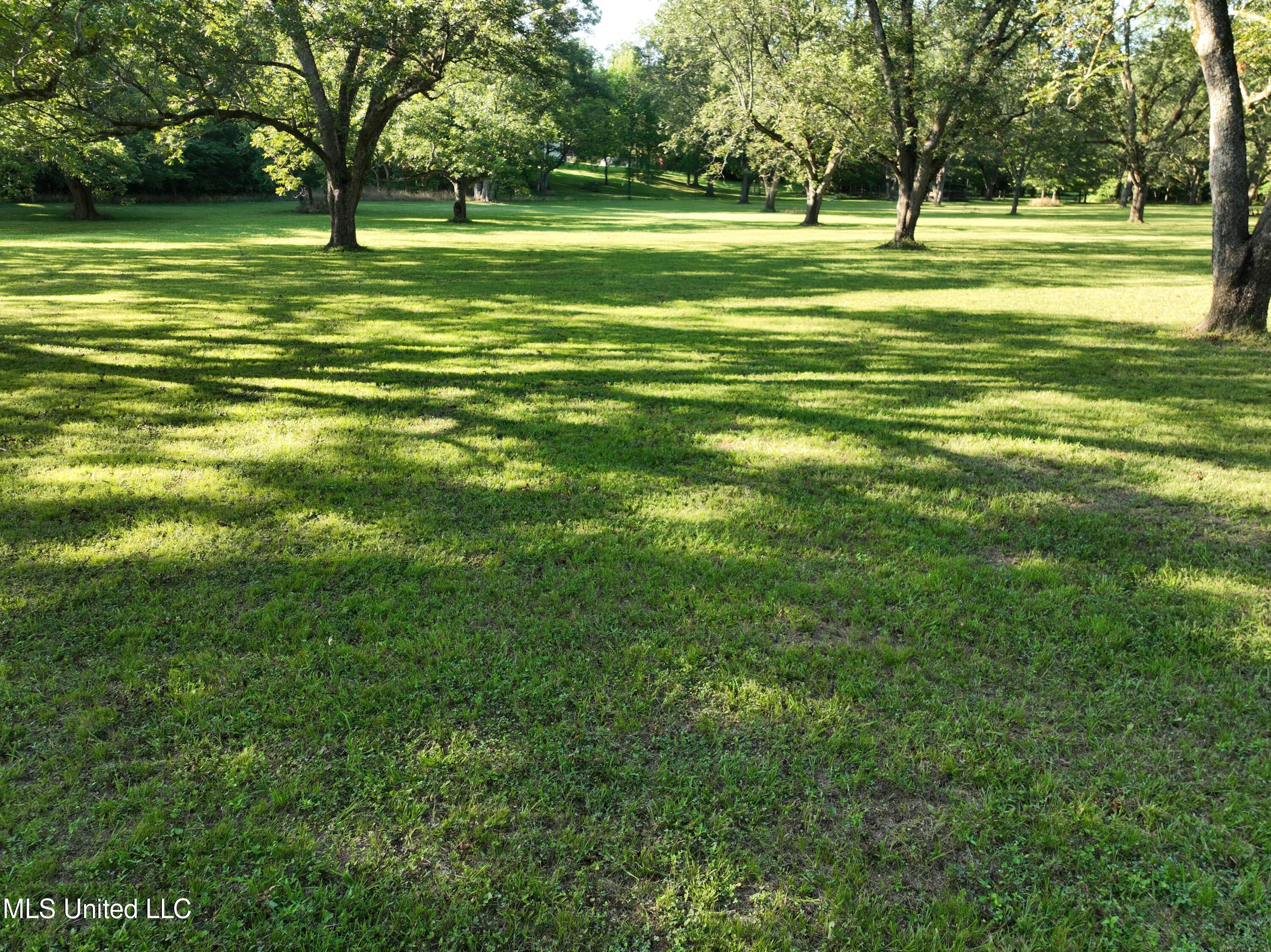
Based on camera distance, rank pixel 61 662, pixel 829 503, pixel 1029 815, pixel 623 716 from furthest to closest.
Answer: pixel 829 503
pixel 61 662
pixel 623 716
pixel 1029 815

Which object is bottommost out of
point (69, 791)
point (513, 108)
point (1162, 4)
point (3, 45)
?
point (69, 791)

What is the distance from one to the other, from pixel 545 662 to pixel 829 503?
2322mm

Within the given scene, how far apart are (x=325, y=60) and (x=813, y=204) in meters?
24.0

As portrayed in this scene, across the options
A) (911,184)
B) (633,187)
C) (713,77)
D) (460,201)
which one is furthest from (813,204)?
(633,187)

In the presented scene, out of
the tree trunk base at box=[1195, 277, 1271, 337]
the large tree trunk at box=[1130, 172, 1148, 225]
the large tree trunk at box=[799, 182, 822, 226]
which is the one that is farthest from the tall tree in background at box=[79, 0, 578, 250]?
the large tree trunk at box=[1130, 172, 1148, 225]

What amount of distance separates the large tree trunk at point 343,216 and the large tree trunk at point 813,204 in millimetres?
22606

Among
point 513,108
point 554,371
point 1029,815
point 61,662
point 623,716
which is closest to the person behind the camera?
point 1029,815

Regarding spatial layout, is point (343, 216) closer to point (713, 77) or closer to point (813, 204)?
point (813, 204)

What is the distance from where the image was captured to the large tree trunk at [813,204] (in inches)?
1383

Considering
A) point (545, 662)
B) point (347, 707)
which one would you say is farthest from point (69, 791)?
point (545, 662)

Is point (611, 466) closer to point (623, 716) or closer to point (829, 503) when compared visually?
point (829, 503)

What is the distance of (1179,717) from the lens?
2949 mm

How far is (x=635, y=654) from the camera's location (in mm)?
3287

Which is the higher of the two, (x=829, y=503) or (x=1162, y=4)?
(x=1162, y=4)
